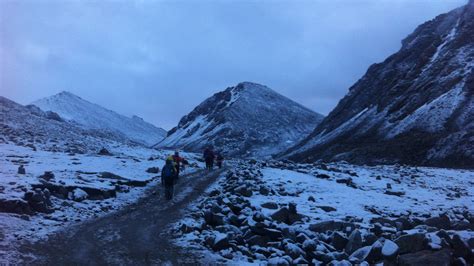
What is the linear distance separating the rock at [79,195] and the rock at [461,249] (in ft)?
46.9

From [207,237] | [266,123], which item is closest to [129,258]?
[207,237]

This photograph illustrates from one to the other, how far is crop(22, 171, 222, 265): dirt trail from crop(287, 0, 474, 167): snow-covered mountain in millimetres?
40928

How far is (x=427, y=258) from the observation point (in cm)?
959

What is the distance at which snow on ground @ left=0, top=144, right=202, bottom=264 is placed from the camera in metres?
13.5

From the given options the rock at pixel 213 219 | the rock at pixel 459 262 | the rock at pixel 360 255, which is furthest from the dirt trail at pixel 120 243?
the rock at pixel 459 262

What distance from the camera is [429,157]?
5375 cm

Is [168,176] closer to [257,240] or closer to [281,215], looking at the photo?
[281,215]

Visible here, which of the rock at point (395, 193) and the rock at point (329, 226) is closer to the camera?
the rock at point (329, 226)

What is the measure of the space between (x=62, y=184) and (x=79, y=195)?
125cm

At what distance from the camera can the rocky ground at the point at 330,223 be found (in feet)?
34.4

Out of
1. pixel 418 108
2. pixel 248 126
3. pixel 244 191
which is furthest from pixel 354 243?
pixel 248 126

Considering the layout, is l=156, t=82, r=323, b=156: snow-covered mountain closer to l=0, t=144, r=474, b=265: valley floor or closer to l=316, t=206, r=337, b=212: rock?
l=0, t=144, r=474, b=265: valley floor

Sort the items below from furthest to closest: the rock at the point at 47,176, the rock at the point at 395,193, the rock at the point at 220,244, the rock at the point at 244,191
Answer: the rock at the point at 395,193
the rock at the point at 47,176
the rock at the point at 244,191
the rock at the point at 220,244

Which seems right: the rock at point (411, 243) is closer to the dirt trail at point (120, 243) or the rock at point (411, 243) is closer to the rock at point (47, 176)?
the dirt trail at point (120, 243)
